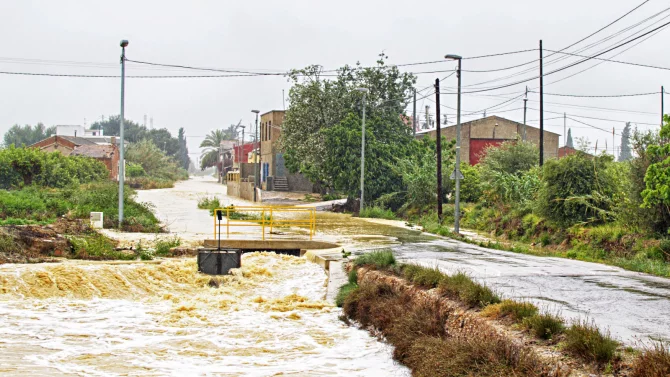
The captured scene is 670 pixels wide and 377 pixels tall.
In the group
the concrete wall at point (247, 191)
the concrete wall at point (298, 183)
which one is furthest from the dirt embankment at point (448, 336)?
the concrete wall at point (298, 183)

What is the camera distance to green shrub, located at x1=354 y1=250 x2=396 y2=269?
1785 centimetres

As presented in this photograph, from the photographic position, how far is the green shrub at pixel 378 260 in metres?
17.8

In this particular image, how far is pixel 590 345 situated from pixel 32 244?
1781 centimetres

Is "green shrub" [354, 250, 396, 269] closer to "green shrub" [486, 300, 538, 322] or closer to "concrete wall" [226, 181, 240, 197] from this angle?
"green shrub" [486, 300, 538, 322]

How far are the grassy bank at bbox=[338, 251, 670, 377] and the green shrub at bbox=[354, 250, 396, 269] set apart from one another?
41.9 inches

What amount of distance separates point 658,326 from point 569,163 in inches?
727

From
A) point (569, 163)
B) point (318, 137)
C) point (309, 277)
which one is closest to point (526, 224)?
point (569, 163)

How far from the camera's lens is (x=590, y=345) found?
8.86 meters

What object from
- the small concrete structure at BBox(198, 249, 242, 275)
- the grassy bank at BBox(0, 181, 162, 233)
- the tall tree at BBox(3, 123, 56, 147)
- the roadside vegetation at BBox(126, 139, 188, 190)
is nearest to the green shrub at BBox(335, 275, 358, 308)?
the small concrete structure at BBox(198, 249, 242, 275)

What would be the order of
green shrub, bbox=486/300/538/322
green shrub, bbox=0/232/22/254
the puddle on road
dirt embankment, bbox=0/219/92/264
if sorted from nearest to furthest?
green shrub, bbox=486/300/538/322, dirt embankment, bbox=0/219/92/264, green shrub, bbox=0/232/22/254, the puddle on road

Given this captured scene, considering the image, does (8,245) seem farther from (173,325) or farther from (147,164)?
(147,164)

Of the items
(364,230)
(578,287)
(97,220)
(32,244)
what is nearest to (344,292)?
(578,287)

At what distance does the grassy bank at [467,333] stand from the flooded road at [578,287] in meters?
0.87

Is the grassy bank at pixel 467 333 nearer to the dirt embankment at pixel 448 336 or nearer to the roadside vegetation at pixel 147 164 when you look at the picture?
the dirt embankment at pixel 448 336
